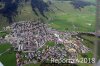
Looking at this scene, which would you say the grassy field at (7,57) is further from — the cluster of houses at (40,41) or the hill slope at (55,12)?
the hill slope at (55,12)

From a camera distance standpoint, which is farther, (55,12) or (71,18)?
(55,12)

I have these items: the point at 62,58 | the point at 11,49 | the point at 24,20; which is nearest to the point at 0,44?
the point at 11,49

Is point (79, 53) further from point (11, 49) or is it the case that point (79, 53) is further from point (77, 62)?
point (11, 49)

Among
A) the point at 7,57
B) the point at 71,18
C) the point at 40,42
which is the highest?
the point at 71,18

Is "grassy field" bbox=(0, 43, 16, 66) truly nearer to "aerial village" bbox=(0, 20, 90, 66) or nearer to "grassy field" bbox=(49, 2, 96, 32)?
"aerial village" bbox=(0, 20, 90, 66)

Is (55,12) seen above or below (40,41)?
above

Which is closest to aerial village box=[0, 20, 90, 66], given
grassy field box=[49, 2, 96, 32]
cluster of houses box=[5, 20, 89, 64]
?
cluster of houses box=[5, 20, 89, 64]

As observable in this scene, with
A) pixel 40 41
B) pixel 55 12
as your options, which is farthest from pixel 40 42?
pixel 55 12

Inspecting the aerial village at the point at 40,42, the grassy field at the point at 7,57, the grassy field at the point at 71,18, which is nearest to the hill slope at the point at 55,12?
the grassy field at the point at 71,18

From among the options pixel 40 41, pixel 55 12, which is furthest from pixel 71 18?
pixel 40 41

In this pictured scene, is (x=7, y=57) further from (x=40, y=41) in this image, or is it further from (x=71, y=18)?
(x=71, y=18)
